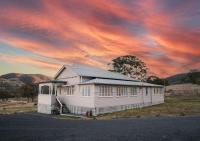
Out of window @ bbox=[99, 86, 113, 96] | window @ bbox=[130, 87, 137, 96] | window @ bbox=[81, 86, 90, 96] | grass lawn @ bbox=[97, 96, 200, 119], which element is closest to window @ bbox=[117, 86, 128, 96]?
window @ bbox=[130, 87, 137, 96]

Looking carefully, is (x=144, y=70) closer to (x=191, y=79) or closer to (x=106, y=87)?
(x=191, y=79)

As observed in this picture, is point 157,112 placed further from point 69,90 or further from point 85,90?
point 69,90

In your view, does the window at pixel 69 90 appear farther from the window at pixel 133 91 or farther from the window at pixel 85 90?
the window at pixel 133 91

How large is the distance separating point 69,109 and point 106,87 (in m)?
7.89

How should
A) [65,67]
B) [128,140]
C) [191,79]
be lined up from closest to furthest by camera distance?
1. [128,140]
2. [65,67]
3. [191,79]

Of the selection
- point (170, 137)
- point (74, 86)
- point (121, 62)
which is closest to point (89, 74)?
point (74, 86)

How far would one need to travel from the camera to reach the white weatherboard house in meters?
36.1

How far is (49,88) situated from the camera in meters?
42.0

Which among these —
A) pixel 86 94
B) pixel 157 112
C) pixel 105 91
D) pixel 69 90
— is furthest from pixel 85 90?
pixel 157 112

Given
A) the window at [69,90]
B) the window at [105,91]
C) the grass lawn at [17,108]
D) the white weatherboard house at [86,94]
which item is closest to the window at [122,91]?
the white weatherboard house at [86,94]

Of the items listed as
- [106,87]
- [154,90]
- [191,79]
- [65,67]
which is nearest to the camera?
[106,87]

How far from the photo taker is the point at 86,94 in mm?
37000

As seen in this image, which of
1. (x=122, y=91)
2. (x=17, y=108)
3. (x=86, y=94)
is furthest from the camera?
(x=17, y=108)

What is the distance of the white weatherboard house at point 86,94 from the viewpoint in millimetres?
36081
